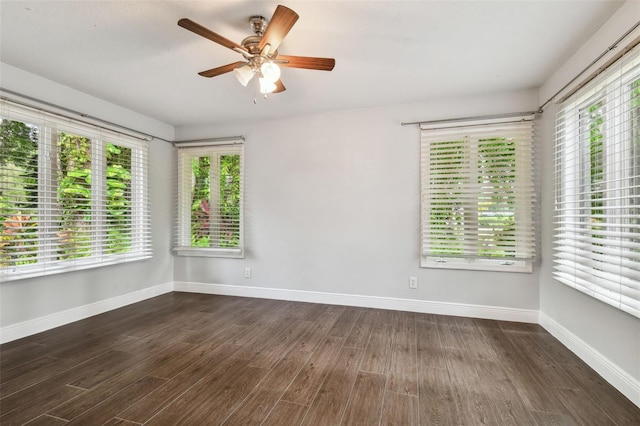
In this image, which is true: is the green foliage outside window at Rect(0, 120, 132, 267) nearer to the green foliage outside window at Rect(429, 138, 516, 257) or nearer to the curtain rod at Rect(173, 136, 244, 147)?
the curtain rod at Rect(173, 136, 244, 147)

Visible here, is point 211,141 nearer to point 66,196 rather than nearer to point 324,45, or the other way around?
point 66,196

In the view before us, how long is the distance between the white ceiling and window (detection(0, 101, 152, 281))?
542 millimetres

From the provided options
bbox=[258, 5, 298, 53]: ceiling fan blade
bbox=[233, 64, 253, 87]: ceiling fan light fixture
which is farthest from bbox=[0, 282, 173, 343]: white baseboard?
bbox=[258, 5, 298, 53]: ceiling fan blade

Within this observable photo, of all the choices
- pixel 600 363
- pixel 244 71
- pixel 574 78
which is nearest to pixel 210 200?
pixel 244 71

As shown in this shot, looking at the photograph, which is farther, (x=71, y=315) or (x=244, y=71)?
(x=71, y=315)

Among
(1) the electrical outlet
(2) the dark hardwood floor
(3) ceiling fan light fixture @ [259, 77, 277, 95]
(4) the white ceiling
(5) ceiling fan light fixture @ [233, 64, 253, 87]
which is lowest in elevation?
(2) the dark hardwood floor

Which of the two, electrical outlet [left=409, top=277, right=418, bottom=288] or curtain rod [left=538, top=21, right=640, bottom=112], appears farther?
electrical outlet [left=409, top=277, right=418, bottom=288]

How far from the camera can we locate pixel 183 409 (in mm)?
1711

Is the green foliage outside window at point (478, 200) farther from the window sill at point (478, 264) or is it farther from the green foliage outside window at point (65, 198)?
the green foliage outside window at point (65, 198)

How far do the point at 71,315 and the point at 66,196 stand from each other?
1231 mm

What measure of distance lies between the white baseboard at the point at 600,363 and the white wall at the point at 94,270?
15.2 ft

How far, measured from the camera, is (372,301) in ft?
11.6

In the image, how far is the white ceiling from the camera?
187 cm

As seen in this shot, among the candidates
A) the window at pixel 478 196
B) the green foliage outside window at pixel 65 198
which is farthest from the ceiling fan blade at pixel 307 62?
the green foliage outside window at pixel 65 198
